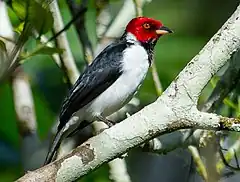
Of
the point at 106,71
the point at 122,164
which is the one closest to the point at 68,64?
the point at 106,71

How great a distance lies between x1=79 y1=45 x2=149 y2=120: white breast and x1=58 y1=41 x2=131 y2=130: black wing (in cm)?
3

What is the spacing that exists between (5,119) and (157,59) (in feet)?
2.84

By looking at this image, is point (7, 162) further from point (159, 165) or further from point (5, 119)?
point (159, 165)

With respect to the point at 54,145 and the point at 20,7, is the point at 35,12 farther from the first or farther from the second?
the point at 54,145

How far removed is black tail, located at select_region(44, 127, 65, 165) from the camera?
3.22 meters

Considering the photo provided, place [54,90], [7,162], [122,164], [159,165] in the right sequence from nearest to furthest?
1. [122,164]
2. [7,162]
3. [54,90]
4. [159,165]

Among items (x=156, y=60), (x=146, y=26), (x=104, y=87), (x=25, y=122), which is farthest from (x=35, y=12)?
(x=156, y=60)

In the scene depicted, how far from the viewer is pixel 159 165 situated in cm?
466

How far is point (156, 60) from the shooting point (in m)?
4.04

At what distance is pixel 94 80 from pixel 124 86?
0.15m

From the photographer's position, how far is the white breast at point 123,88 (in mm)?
3350

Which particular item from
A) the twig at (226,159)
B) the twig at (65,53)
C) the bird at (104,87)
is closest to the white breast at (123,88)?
the bird at (104,87)

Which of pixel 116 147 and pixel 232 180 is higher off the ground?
pixel 116 147

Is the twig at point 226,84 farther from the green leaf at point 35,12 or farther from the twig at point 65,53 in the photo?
the green leaf at point 35,12
